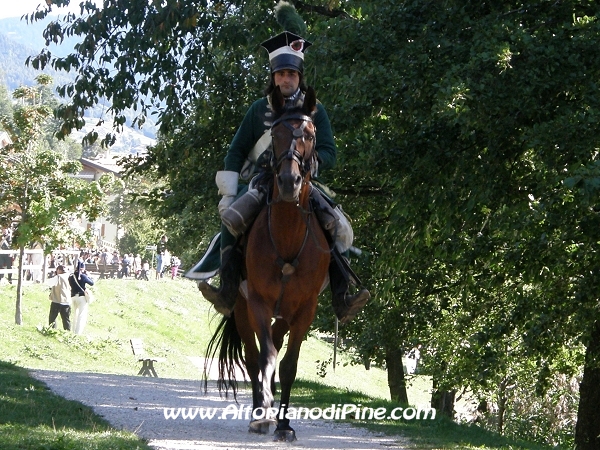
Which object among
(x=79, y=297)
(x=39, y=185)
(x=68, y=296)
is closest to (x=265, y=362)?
(x=68, y=296)

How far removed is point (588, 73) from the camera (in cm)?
1120

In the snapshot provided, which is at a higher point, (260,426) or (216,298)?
(216,298)

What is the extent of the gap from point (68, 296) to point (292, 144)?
20231 millimetres

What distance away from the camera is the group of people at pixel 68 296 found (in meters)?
26.5

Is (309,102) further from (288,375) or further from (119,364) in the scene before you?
(119,364)

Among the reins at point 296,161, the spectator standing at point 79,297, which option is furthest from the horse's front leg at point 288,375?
the spectator standing at point 79,297

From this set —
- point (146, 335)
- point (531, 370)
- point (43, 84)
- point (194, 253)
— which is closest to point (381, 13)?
point (531, 370)

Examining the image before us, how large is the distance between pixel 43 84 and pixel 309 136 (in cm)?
2438

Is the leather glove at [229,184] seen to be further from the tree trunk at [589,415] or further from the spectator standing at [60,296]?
the spectator standing at [60,296]

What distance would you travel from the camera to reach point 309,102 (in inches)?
338

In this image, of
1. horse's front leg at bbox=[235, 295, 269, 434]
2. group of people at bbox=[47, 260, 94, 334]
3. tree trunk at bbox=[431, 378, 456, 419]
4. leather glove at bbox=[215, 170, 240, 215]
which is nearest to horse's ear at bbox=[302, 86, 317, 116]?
leather glove at bbox=[215, 170, 240, 215]

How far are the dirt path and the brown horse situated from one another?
0.45 m

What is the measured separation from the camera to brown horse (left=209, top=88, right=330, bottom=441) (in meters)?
8.34

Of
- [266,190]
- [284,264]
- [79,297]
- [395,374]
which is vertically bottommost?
[284,264]
